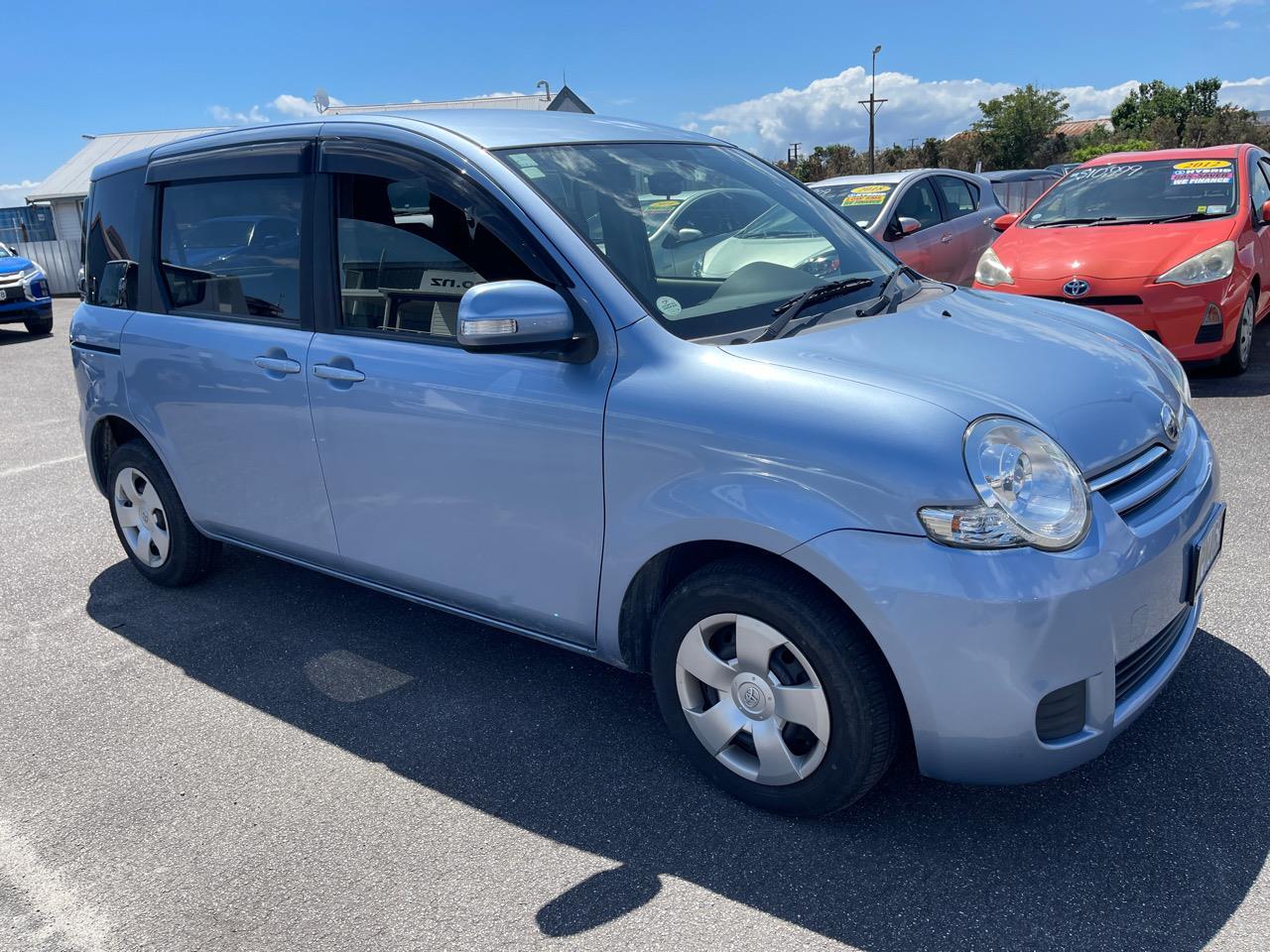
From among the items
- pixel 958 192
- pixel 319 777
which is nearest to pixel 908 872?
pixel 319 777

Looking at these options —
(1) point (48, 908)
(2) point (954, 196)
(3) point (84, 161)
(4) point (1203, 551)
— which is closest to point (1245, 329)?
(2) point (954, 196)

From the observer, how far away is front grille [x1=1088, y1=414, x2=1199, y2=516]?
8.16 ft

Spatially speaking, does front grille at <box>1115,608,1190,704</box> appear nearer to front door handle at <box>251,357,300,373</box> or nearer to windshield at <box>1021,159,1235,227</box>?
front door handle at <box>251,357,300,373</box>

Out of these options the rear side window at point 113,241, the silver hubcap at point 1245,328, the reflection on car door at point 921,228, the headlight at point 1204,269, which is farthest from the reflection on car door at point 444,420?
the reflection on car door at point 921,228

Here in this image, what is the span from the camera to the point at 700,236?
326cm

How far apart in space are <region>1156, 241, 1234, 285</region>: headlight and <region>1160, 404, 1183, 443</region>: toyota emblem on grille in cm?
443

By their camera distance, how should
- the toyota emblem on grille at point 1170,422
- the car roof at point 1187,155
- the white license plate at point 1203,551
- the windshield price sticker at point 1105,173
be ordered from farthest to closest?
the windshield price sticker at point 1105,173 → the car roof at point 1187,155 → the toyota emblem on grille at point 1170,422 → the white license plate at point 1203,551

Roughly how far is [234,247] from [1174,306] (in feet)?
19.0

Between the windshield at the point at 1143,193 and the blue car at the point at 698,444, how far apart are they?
4980mm

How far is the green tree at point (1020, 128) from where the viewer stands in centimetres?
5356

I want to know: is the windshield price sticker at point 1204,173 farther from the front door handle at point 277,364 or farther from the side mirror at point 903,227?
the front door handle at point 277,364

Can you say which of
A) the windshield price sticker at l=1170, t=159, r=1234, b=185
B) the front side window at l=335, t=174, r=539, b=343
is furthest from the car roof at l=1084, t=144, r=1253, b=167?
the front side window at l=335, t=174, r=539, b=343

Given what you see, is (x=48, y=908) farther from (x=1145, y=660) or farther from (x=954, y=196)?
(x=954, y=196)

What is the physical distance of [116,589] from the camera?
4.71m
